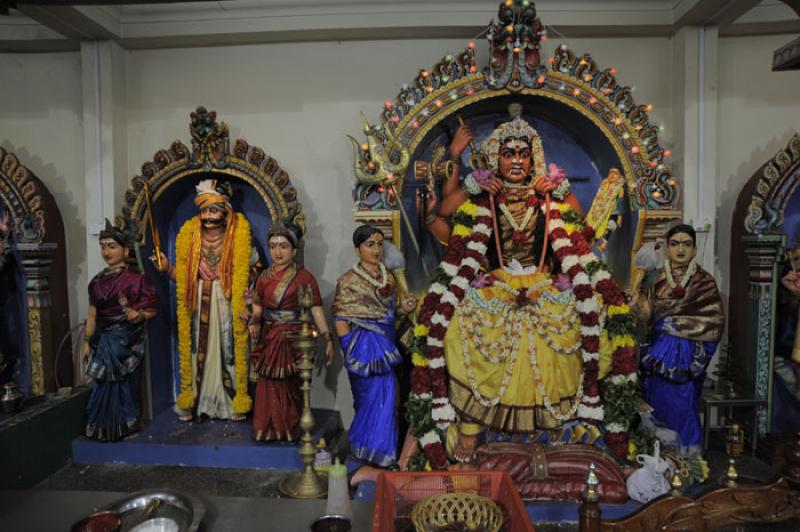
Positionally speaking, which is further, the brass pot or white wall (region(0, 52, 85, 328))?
white wall (region(0, 52, 85, 328))

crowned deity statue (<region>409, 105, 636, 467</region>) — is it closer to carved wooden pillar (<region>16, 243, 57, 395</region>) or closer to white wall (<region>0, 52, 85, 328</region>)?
carved wooden pillar (<region>16, 243, 57, 395</region>)

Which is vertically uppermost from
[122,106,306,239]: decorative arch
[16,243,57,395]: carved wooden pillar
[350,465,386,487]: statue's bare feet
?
[122,106,306,239]: decorative arch

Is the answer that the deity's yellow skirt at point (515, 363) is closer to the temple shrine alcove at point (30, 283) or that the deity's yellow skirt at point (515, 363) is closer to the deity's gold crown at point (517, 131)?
the deity's gold crown at point (517, 131)

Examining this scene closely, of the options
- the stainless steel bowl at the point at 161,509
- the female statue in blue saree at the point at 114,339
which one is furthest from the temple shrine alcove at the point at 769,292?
the female statue in blue saree at the point at 114,339

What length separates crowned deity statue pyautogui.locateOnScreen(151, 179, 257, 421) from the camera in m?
4.99

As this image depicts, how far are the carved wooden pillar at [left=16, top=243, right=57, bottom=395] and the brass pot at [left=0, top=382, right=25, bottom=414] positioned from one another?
1.83 ft

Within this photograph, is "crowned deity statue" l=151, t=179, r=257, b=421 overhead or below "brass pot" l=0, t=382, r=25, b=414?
overhead

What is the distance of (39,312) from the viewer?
4969mm

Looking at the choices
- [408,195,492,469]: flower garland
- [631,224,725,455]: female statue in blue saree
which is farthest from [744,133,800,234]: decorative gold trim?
[408,195,492,469]: flower garland

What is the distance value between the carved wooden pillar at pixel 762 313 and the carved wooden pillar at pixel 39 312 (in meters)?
6.01

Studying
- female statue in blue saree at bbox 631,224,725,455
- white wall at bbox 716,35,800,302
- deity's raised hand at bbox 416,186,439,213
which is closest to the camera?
female statue in blue saree at bbox 631,224,725,455

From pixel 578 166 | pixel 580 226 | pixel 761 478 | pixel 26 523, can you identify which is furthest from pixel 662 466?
pixel 26 523

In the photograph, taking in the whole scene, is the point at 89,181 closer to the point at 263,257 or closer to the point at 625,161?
the point at 263,257

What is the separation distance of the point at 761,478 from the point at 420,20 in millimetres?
4711
